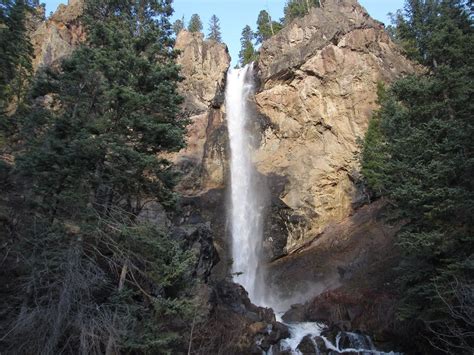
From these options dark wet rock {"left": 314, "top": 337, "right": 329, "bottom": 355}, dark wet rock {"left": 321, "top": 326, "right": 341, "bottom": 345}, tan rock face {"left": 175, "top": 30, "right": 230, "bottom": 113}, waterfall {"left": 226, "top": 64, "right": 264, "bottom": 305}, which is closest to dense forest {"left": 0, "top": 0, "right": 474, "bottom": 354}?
dark wet rock {"left": 321, "top": 326, "right": 341, "bottom": 345}

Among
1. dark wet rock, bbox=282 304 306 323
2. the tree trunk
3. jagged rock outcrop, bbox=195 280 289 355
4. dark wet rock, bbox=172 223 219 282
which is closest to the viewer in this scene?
the tree trunk

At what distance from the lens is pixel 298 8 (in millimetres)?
48656

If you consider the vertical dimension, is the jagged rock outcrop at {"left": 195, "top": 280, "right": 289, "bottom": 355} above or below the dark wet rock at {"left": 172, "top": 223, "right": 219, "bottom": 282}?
below

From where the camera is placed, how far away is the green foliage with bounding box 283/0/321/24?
158ft

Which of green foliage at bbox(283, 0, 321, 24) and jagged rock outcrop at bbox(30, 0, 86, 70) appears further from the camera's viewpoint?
green foliage at bbox(283, 0, 321, 24)

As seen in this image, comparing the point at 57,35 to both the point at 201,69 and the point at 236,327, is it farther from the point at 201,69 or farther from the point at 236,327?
the point at 236,327

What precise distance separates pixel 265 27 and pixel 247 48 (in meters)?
3.79

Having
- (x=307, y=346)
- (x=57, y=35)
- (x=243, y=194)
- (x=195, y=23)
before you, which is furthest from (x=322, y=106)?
(x=195, y=23)

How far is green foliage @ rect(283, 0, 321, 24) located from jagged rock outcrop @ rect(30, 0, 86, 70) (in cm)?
2374

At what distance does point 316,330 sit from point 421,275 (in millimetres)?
7230

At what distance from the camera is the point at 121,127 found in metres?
11.8

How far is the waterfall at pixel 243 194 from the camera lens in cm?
2911

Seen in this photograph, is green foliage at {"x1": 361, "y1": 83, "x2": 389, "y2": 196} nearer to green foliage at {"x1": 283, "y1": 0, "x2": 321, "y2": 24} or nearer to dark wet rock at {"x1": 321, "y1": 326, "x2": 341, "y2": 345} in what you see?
dark wet rock at {"x1": 321, "y1": 326, "x2": 341, "y2": 345}

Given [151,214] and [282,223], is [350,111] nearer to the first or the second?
[282,223]
